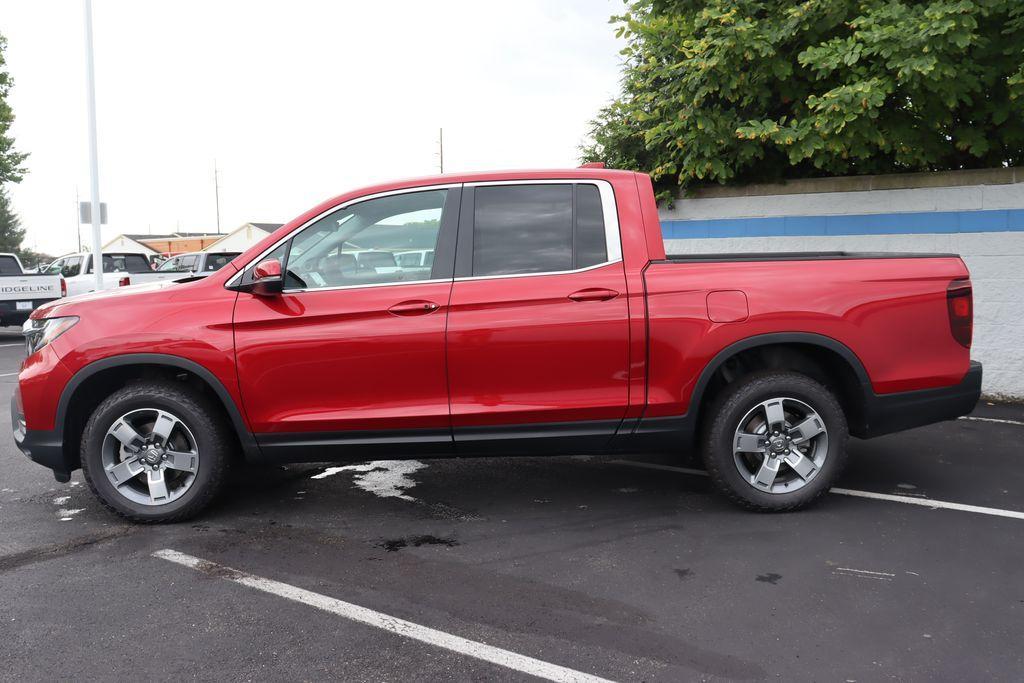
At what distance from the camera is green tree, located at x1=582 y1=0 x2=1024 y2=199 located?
7.55 m

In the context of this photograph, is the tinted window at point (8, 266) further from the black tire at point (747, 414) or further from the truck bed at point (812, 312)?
the black tire at point (747, 414)

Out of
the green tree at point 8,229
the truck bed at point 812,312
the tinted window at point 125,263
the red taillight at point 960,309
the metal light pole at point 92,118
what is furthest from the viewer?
the green tree at point 8,229

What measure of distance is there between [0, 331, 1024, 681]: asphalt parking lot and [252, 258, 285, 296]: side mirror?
1299mm

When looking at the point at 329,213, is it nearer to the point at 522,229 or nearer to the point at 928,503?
the point at 522,229

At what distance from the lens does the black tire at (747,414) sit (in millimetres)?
4496

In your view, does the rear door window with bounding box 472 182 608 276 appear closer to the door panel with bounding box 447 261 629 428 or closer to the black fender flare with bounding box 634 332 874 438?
the door panel with bounding box 447 261 629 428

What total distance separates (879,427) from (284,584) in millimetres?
3263

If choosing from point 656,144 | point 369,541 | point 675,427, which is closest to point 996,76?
point 656,144

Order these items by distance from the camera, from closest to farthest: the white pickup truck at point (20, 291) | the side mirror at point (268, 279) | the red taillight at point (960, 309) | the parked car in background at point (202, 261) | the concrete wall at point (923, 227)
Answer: the side mirror at point (268, 279), the red taillight at point (960, 309), the concrete wall at point (923, 227), the white pickup truck at point (20, 291), the parked car in background at point (202, 261)

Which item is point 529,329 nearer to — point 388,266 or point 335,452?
point 388,266

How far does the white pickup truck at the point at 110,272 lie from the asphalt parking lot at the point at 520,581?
13.4 metres

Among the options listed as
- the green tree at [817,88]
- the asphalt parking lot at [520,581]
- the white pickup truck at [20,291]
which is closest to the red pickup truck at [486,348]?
the asphalt parking lot at [520,581]

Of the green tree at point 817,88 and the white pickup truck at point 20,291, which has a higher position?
the green tree at point 817,88

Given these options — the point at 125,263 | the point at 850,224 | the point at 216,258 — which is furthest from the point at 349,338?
the point at 125,263
